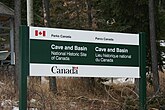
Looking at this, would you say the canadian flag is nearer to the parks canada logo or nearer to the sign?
the sign

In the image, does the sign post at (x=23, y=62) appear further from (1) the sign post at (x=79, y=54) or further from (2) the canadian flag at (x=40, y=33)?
(2) the canadian flag at (x=40, y=33)

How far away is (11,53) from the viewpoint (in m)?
20.5

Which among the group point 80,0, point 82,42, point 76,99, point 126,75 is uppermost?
point 80,0

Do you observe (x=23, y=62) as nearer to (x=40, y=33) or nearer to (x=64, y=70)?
(x=40, y=33)

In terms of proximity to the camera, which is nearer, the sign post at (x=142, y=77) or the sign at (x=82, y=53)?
the sign at (x=82, y=53)

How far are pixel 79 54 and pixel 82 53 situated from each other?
0.09 meters

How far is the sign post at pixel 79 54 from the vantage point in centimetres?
848

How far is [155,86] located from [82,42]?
5349 mm

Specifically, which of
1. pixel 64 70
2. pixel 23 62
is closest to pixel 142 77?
pixel 64 70

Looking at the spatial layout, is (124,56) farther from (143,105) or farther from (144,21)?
(144,21)

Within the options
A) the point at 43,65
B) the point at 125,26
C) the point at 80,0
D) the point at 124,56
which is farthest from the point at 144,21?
the point at 43,65

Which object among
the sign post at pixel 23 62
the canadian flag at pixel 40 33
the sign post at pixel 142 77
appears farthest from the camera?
the sign post at pixel 142 77

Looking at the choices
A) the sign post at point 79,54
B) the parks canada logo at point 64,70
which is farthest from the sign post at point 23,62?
the parks canada logo at point 64,70

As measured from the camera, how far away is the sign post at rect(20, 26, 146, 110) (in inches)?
334
